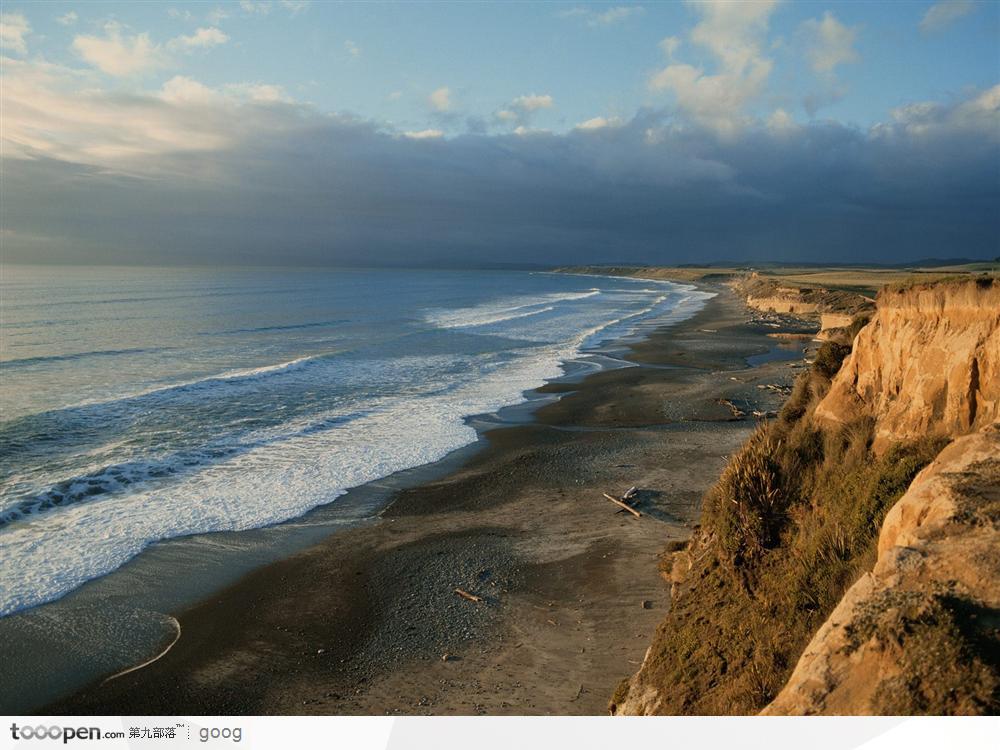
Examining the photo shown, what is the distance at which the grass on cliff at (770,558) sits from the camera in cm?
579

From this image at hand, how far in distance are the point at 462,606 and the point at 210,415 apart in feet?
52.3

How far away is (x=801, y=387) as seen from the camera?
34.8 ft

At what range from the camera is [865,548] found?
608 cm

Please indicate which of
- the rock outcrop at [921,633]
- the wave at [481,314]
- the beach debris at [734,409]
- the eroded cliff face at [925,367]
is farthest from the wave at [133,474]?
the wave at [481,314]

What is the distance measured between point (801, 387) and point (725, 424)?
32.6ft

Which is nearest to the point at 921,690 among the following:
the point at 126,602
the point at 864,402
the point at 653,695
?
the point at 653,695

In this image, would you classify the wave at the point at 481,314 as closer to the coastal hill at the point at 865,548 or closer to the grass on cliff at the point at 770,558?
the coastal hill at the point at 865,548

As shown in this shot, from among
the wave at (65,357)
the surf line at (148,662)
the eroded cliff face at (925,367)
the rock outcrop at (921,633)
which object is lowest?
Answer: the surf line at (148,662)

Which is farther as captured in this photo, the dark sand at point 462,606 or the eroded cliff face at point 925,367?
the dark sand at point 462,606

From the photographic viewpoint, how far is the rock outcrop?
11.9 feet

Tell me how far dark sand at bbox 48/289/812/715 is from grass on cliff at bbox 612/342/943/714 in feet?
4.33

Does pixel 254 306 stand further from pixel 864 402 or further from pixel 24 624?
pixel 864 402
